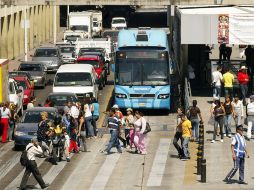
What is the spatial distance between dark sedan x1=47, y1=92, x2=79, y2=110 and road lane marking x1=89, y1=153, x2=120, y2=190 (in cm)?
823

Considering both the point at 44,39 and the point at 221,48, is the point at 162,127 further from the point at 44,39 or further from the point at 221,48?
the point at 44,39

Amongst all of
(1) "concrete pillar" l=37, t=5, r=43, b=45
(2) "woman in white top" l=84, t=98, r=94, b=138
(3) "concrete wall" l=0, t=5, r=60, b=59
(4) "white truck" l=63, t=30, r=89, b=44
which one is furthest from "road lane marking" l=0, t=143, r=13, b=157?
(1) "concrete pillar" l=37, t=5, r=43, b=45

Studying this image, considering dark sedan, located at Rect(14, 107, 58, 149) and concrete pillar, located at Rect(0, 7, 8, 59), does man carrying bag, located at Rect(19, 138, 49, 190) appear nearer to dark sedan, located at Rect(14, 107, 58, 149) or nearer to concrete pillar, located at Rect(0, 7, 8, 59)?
dark sedan, located at Rect(14, 107, 58, 149)

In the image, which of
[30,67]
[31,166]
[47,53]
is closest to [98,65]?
[30,67]

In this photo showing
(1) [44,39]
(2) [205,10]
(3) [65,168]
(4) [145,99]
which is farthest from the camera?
(1) [44,39]

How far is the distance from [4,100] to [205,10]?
1367cm

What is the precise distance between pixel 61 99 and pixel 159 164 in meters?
10.9

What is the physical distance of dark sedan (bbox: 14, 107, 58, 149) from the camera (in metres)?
36.6

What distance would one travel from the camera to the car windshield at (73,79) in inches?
1884

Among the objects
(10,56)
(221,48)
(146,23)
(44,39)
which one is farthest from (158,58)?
(146,23)

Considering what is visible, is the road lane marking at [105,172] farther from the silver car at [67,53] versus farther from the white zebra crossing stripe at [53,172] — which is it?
the silver car at [67,53]

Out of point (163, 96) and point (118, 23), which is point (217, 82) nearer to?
→ point (163, 96)

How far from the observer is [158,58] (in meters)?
44.9

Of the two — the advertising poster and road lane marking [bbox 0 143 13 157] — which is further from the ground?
the advertising poster
